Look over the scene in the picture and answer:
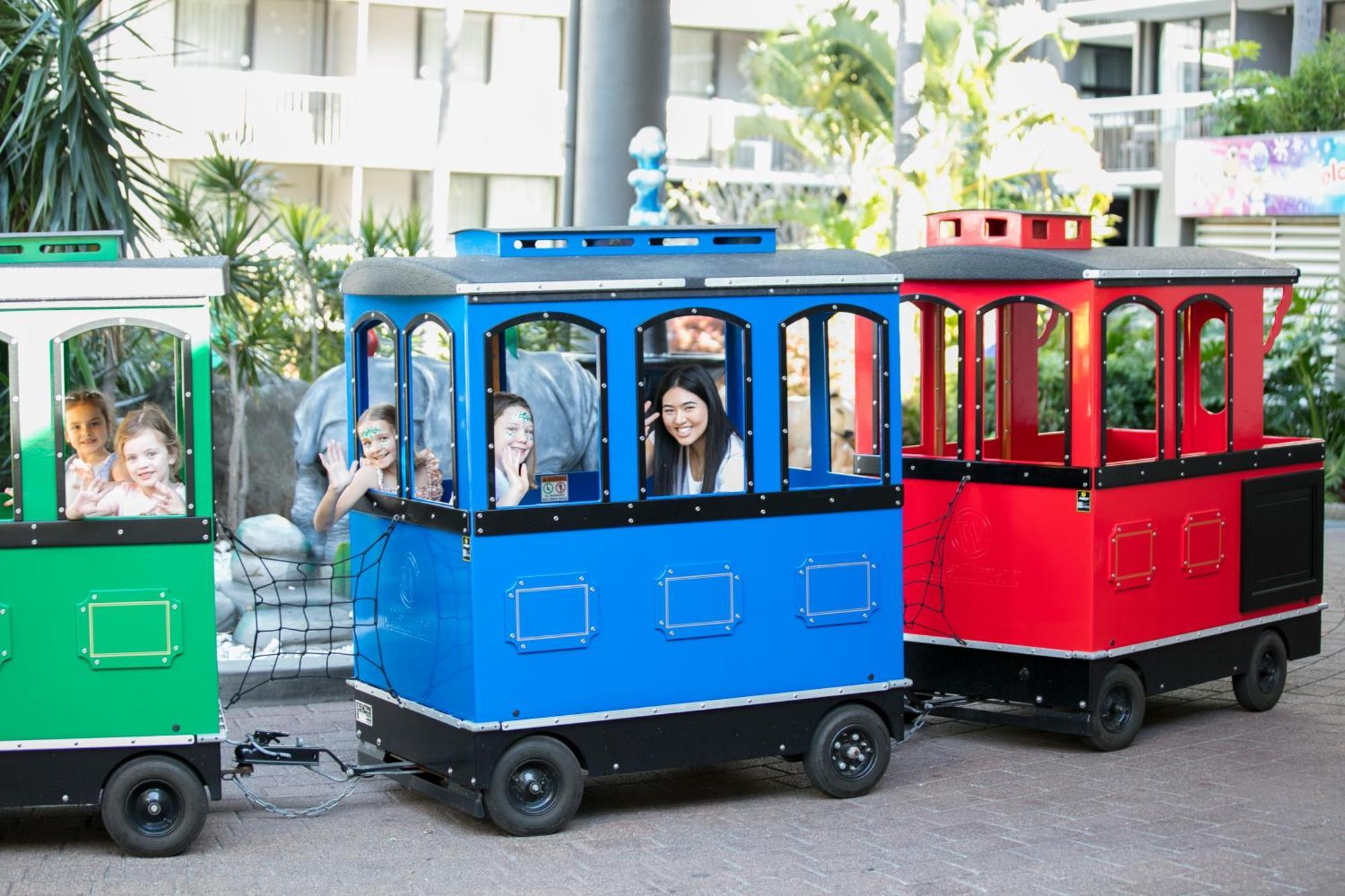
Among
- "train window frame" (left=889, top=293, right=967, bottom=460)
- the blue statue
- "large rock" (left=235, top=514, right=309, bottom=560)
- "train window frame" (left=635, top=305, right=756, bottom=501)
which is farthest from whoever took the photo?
the blue statue

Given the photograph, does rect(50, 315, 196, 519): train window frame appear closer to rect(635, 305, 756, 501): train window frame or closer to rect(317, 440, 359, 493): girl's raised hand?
rect(317, 440, 359, 493): girl's raised hand

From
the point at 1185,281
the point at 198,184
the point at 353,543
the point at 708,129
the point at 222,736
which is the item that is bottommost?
the point at 222,736

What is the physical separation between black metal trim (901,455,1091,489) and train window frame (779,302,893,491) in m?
0.50

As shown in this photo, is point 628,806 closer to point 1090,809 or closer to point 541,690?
point 541,690

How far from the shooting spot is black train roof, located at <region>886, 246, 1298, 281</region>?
26.8 feet

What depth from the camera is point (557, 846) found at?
6.85m

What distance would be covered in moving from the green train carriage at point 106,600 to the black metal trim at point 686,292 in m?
1.00

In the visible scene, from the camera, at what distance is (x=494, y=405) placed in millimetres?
6883

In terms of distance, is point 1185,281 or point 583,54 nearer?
point 1185,281

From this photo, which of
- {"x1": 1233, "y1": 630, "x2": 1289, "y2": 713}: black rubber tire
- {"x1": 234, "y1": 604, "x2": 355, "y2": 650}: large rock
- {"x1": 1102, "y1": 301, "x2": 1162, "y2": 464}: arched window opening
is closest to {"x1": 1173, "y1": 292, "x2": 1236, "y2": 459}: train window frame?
{"x1": 1233, "y1": 630, "x2": 1289, "y2": 713}: black rubber tire

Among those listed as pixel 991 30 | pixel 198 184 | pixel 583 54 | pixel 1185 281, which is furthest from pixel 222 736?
pixel 991 30

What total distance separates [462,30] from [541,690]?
28165mm

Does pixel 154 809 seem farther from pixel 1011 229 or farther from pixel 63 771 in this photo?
pixel 1011 229

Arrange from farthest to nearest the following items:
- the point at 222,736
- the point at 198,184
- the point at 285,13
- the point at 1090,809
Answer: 1. the point at 285,13
2. the point at 198,184
3. the point at 1090,809
4. the point at 222,736
